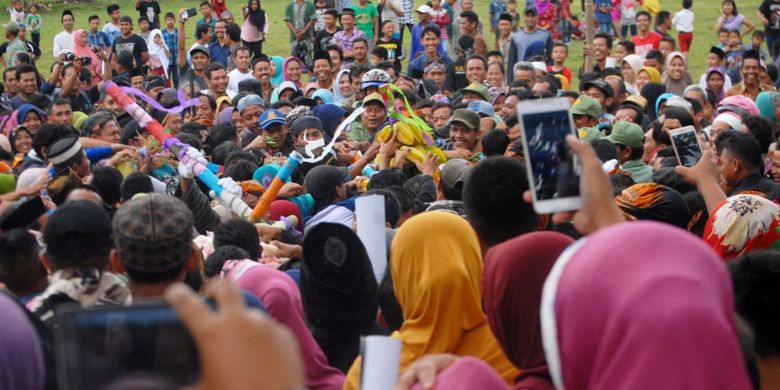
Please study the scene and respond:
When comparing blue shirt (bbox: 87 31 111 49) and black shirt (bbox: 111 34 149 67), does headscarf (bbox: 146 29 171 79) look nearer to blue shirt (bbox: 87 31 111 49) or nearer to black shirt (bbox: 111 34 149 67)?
black shirt (bbox: 111 34 149 67)

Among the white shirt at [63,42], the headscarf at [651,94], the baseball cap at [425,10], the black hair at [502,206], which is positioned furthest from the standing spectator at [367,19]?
the black hair at [502,206]

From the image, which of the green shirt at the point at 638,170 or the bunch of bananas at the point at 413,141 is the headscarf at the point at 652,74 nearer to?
the green shirt at the point at 638,170

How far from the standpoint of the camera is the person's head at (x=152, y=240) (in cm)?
311

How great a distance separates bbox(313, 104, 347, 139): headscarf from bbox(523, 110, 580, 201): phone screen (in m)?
8.22

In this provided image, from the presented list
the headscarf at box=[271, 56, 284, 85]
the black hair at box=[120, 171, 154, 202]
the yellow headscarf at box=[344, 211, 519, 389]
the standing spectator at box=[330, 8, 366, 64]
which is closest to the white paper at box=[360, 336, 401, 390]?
the yellow headscarf at box=[344, 211, 519, 389]

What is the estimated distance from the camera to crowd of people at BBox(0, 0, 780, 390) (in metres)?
1.96

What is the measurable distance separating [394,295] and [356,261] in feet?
1.38

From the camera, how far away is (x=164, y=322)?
185cm

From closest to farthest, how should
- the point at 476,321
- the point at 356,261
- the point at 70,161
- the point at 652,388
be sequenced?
the point at 652,388 < the point at 476,321 < the point at 356,261 < the point at 70,161

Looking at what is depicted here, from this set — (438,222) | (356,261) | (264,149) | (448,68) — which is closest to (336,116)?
(264,149)

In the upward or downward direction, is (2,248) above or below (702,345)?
below

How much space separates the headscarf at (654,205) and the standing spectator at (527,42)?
11.1m

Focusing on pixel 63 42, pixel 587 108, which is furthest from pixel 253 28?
pixel 587 108

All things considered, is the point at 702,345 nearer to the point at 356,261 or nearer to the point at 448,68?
the point at 356,261
